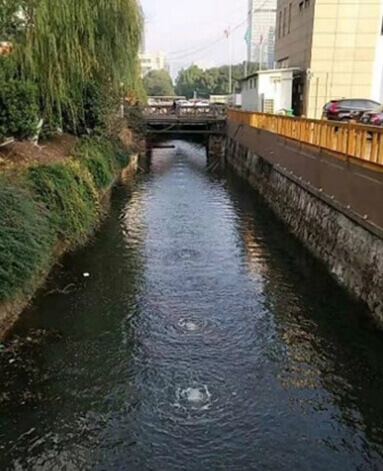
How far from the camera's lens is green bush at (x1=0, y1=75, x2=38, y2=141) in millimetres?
12125

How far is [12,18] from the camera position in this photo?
11156mm

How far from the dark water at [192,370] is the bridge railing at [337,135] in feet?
8.62

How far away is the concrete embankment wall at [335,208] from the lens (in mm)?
8586

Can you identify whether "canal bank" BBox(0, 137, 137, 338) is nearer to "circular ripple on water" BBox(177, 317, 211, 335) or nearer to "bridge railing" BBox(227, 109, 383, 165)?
"circular ripple on water" BBox(177, 317, 211, 335)

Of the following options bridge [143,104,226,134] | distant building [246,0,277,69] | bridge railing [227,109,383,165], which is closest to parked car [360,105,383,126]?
bridge railing [227,109,383,165]

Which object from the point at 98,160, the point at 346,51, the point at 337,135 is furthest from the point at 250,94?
the point at 337,135

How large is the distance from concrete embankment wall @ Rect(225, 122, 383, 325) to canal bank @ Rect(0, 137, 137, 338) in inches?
216

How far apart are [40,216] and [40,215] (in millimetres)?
92

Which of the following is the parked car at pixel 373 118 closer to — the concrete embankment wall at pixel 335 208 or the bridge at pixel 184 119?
the concrete embankment wall at pixel 335 208

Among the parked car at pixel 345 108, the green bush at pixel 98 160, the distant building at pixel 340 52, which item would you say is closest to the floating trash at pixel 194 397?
the green bush at pixel 98 160

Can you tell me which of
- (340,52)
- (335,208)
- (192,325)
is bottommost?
(192,325)

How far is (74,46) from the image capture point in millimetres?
12984

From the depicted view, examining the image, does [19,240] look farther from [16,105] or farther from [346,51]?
[346,51]

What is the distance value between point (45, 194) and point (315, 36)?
66.4 feet
